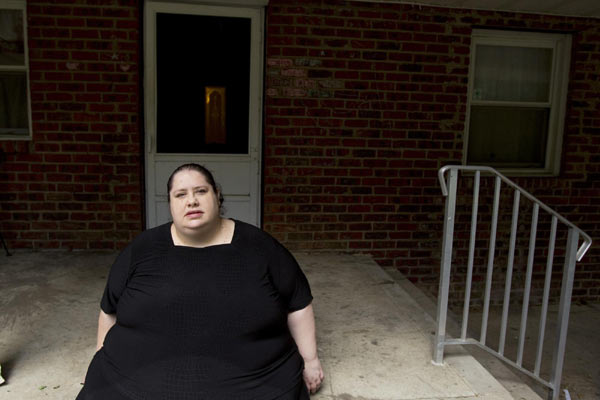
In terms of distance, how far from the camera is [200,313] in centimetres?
167

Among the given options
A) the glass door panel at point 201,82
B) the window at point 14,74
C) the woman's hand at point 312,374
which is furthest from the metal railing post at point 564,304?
the window at point 14,74

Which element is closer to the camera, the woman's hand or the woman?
the woman

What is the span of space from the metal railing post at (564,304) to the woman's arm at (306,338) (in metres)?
1.25

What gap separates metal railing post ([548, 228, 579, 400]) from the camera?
7.41ft

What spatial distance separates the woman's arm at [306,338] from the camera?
6.24ft

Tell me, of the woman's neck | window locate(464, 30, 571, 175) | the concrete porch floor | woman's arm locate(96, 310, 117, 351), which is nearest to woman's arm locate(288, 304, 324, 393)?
the concrete porch floor

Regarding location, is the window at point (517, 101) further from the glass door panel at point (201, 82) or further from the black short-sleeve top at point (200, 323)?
the black short-sleeve top at point (200, 323)

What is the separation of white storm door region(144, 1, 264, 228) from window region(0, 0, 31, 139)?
996 mm

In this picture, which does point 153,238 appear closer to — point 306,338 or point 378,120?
point 306,338

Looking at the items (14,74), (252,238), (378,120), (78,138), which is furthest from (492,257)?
(14,74)

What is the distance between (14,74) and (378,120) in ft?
10.3

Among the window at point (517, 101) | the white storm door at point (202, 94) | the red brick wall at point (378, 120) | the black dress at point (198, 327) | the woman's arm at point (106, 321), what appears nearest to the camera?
the black dress at point (198, 327)

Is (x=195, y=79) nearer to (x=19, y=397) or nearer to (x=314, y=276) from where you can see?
(x=314, y=276)

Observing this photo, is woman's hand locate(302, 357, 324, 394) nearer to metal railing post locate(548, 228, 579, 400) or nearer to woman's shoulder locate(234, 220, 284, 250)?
woman's shoulder locate(234, 220, 284, 250)
